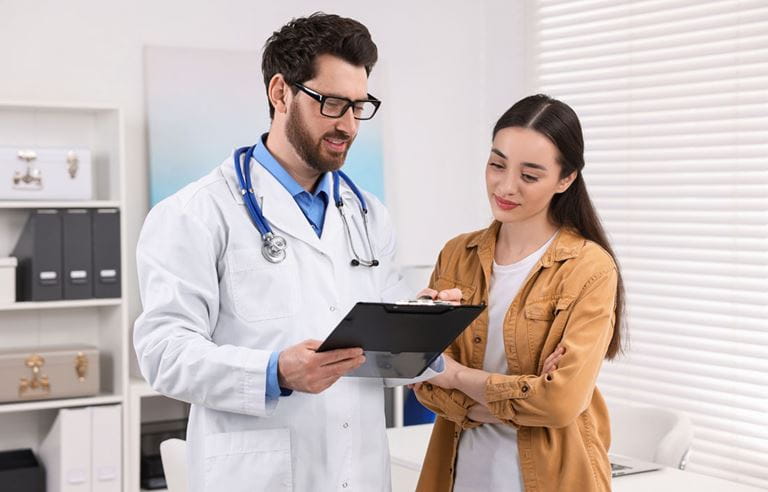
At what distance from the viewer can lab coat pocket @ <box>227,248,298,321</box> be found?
5.87ft

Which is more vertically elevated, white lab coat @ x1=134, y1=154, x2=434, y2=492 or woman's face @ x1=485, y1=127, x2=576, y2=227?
woman's face @ x1=485, y1=127, x2=576, y2=227

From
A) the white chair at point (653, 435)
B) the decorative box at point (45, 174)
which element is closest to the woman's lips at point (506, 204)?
the white chair at point (653, 435)

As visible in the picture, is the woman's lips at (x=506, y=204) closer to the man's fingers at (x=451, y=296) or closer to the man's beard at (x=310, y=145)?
the man's fingers at (x=451, y=296)

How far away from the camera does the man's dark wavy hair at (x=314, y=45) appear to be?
Answer: 1.86 metres

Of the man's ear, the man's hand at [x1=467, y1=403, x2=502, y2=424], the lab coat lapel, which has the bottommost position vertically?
the man's hand at [x1=467, y1=403, x2=502, y2=424]

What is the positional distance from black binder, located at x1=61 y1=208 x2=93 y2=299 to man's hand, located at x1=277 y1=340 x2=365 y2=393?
2.46 meters

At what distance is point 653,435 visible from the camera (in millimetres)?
3156

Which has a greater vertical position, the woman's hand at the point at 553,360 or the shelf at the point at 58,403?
the woman's hand at the point at 553,360

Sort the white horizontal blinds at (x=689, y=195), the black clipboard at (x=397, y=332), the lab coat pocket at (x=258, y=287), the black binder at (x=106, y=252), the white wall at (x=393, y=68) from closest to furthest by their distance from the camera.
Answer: the black clipboard at (x=397, y=332), the lab coat pocket at (x=258, y=287), the white horizontal blinds at (x=689, y=195), the black binder at (x=106, y=252), the white wall at (x=393, y=68)

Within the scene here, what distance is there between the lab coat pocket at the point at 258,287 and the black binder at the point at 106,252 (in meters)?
2.30

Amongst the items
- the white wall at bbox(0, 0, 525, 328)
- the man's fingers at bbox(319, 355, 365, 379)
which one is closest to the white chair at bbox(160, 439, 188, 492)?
the man's fingers at bbox(319, 355, 365, 379)

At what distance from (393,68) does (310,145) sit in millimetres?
3154

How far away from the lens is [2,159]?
3830mm

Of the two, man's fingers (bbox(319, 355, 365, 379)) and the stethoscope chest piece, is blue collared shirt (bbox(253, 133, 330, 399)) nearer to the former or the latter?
the stethoscope chest piece
